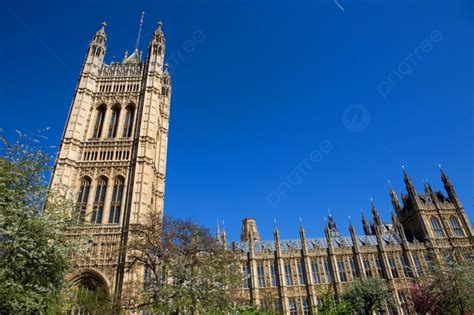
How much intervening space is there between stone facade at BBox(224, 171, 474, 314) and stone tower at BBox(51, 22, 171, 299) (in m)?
16.0

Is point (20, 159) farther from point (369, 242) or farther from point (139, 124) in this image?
point (369, 242)

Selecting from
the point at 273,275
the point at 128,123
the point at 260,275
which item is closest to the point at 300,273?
the point at 273,275

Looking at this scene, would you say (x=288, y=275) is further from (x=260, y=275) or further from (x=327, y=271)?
(x=327, y=271)

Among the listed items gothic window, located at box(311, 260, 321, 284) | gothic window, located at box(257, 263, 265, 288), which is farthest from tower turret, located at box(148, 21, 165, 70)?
gothic window, located at box(311, 260, 321, 284)

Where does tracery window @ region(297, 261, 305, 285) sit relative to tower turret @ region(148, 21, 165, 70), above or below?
below

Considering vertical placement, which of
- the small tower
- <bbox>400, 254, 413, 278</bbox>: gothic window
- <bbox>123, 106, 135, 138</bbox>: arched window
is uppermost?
<bbox>123, 106, 135, 138</bbox>: arched window

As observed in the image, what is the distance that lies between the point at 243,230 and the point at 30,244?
6323 cm

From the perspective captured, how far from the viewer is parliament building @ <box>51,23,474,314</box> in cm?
3431

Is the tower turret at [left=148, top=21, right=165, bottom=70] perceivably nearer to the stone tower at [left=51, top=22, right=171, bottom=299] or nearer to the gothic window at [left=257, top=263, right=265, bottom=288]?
the stone tower at [left=51, top=22, right=171, bottom=299]

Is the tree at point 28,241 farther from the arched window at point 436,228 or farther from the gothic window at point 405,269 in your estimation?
the arched window at point 436,228

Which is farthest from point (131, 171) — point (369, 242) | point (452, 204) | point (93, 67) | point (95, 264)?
point (452, 204)

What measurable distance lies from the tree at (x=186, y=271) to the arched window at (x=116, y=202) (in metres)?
12.8

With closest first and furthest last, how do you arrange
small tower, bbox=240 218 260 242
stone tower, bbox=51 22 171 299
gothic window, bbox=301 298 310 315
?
stone tower, bbox=51 22 171 299, gothic window, bbox=301 298 310 315, small tower, bbox=240 218 260 242

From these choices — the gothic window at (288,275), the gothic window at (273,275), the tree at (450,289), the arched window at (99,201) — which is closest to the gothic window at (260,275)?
the gothic window at (273,275)
